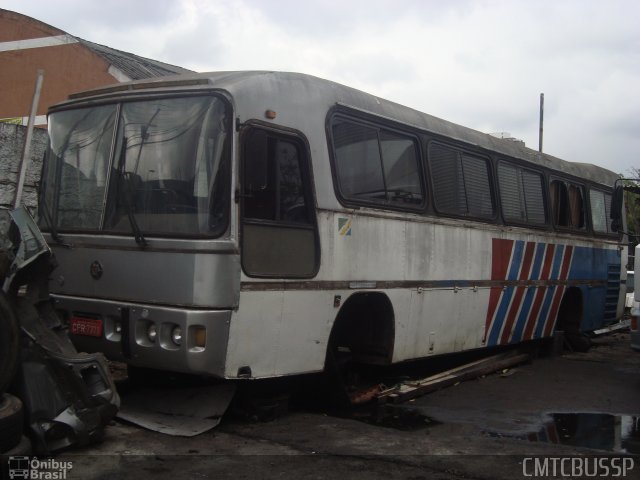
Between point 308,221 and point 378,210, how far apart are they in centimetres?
110

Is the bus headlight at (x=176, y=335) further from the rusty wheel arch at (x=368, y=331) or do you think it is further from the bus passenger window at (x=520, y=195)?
the bus passenger window at (x=520, y=195)

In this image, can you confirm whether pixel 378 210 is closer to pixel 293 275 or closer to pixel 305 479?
pixel 293 275

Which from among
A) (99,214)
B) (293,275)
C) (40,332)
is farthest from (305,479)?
(99,214)

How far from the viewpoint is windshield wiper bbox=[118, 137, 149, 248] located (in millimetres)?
5832

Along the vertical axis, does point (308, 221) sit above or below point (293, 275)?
above

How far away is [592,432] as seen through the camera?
22.1 ft

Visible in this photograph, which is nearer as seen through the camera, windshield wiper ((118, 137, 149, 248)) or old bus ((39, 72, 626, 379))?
old bus ((39, 72, 626, 379))

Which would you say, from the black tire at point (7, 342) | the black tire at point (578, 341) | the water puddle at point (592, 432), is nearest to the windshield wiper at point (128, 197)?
the black tire at point (7, 342)

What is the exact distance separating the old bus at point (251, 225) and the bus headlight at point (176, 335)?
0.5 inches

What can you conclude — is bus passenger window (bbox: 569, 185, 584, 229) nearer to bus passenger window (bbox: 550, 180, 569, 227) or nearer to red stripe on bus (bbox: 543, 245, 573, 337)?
bus passenger window (bbox: 550, 180, 569, 227)

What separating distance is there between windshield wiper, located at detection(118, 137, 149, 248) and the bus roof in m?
0.62

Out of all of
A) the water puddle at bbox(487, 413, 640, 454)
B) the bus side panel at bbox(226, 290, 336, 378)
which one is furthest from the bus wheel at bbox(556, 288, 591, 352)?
the bus side panel at bbox(226, 290, 336, 378)

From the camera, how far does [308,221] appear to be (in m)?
6.35

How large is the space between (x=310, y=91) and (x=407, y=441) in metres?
3.13
